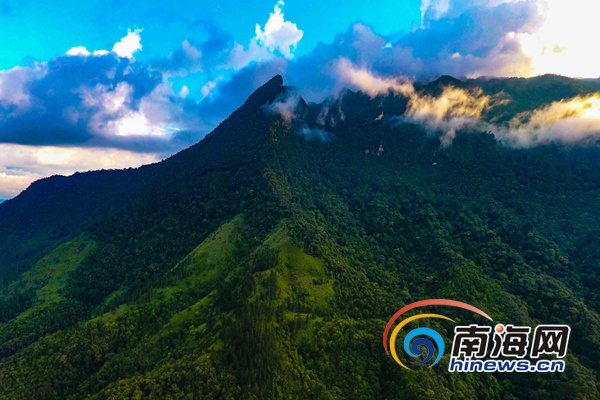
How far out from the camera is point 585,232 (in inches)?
6275

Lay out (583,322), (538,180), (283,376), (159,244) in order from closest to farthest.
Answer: (283,376) → (583,322) → (159,244) → (538,180)

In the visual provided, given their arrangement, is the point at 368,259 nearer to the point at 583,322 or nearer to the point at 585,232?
the point at 583,322

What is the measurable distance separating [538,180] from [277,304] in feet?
589

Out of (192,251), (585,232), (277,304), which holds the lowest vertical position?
(585,232)

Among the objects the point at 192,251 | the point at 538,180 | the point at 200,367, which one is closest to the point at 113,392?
the point at 200,367

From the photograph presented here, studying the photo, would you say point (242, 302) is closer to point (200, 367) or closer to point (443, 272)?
point (200, 367)

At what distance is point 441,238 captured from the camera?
6378 inches

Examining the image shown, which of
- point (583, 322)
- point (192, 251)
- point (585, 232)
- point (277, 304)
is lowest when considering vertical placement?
point (583, 322)

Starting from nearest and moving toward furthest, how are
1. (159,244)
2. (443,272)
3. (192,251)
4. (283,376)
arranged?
(283,376) → (443,272) → (192,251) → (159,244)

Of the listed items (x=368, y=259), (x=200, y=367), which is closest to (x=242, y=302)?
(x=200, y=367)

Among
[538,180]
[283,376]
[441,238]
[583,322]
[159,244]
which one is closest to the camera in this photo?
[283,376]

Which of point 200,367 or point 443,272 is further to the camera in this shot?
point 443,272

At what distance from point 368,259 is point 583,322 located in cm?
7492

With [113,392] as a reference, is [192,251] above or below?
above
